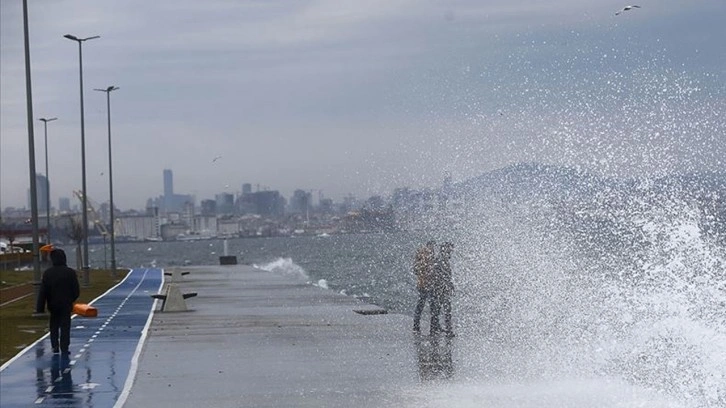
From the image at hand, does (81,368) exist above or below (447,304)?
below

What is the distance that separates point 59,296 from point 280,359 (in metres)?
4.21

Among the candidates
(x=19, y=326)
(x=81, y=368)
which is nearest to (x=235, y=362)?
(x=81, y=368)

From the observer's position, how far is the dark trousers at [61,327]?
23.5 metres

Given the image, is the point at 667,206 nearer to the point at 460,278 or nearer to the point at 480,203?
the point at 460,278

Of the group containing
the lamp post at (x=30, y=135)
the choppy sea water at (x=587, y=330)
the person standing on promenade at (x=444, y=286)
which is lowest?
the choppy sea water at (x=587, y=330)

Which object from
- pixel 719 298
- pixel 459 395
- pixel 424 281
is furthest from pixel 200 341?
pixel 719 298

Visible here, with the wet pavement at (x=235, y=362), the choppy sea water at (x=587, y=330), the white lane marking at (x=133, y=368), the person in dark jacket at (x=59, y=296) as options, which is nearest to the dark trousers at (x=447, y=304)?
the choppy sea water at (x=587, y=330)

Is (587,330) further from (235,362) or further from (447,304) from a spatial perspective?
(235,362)

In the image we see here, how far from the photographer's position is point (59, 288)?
23.5 metres

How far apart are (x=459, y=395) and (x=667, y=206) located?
28.2 metres

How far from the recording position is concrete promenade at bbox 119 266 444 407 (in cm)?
1727

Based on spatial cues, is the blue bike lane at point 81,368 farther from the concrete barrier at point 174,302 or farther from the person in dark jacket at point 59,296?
the concrete barrier at point 174,302

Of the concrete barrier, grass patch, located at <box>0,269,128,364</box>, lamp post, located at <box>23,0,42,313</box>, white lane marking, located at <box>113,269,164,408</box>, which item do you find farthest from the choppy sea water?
lamp post, located at <box>23,0,42,313</box>

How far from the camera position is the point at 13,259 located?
92.1 m
